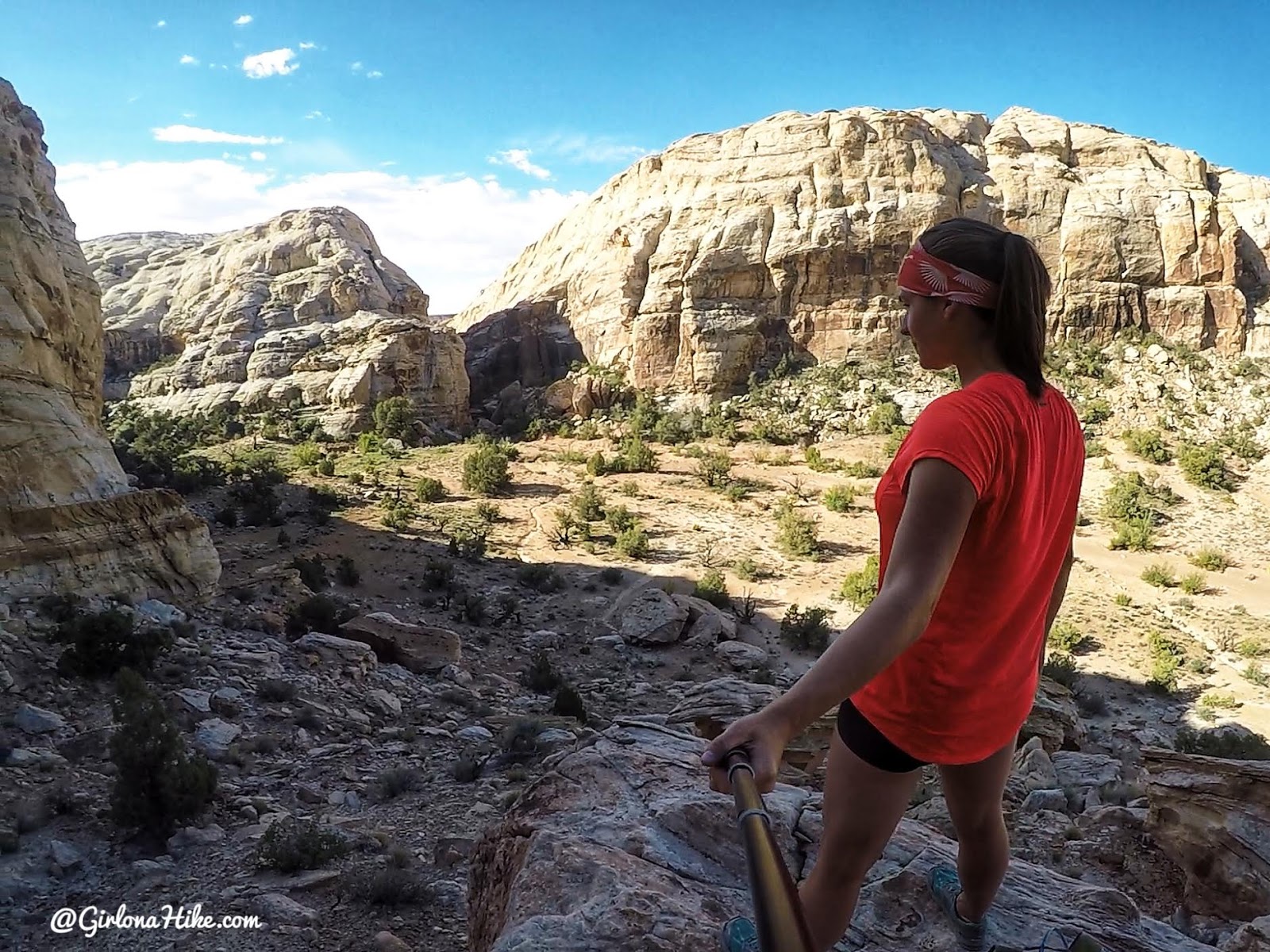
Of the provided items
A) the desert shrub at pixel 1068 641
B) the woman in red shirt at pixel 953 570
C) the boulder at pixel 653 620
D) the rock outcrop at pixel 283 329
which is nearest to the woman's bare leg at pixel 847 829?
the woman in red shirt at pixel 953 570

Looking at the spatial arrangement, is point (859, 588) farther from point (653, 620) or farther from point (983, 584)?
point (983, 584)

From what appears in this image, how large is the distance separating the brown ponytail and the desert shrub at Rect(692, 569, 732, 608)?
39.5 ft

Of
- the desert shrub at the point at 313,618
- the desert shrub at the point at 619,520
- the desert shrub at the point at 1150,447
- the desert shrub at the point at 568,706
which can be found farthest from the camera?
the desert shrub at the point at 1150,447

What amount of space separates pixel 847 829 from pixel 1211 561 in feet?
60.1

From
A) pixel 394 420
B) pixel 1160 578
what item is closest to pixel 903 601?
pixel 1160 578

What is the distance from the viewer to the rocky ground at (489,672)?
3561 millimetres

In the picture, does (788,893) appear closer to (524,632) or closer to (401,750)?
(401,750)

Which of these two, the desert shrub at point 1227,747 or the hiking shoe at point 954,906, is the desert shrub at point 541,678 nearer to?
the desert shrub at point 1227,747

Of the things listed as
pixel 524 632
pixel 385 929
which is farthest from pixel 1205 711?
pixel 385 929

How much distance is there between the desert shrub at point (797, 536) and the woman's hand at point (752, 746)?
15.6 metres

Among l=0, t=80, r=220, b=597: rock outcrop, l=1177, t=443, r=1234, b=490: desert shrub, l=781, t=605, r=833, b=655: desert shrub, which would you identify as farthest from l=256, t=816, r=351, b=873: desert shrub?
l=1177, t=443, r=1234, b=490: desert shrub

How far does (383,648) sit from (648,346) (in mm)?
22476

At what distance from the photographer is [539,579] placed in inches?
546

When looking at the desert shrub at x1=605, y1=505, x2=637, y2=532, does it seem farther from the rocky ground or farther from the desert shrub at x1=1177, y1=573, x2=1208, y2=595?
the desert shrub at x1=1177, y1=573, x2=1208, y2=595
